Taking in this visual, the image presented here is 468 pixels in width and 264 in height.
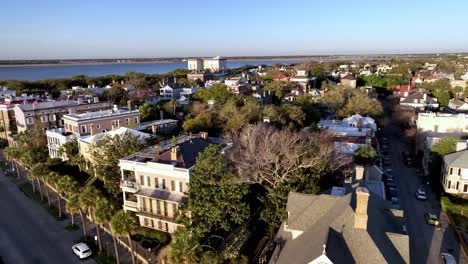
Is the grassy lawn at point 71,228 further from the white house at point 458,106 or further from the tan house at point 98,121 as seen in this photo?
the white house at point 458,106

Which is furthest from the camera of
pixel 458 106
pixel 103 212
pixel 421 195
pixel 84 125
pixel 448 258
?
pixel 458 106

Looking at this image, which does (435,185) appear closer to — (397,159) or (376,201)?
(397,159)

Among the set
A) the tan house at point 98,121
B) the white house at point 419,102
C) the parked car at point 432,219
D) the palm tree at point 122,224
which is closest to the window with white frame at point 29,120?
the tan house at point 98,121

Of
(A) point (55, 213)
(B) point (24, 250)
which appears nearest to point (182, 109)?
(A) point (55, 213)

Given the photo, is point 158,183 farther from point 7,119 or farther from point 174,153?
point 7,119

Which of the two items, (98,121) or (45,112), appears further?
(45,112)

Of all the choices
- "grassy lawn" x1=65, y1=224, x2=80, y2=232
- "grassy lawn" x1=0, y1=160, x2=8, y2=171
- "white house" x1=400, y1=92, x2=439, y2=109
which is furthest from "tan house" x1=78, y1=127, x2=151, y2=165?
"white house" x1=400, y1=92, x2=439, y2=109

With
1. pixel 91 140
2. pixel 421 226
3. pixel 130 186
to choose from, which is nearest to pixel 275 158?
pixel 130 186
